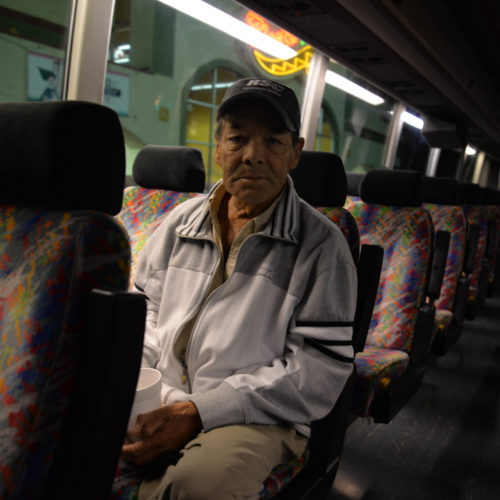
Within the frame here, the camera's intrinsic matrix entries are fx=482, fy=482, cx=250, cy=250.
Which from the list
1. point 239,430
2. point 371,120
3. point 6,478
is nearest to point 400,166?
point 371,120

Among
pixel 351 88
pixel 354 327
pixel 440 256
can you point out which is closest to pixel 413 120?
pixel 351 88

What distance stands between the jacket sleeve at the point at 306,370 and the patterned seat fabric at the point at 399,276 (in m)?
0.94

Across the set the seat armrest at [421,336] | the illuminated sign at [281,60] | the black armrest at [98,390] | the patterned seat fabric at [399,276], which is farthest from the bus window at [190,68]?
the black armrest at [98,390]

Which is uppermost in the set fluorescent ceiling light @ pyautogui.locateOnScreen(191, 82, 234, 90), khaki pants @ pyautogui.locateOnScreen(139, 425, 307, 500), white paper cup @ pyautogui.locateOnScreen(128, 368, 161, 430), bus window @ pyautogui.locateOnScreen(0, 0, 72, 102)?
fluorescent ceiling light @ pyautogui.locateOnScreen(191, 82, 234, 90)

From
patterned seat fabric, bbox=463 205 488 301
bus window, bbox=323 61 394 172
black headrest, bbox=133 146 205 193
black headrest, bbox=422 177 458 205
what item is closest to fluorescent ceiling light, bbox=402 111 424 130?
bus window, bbox=323 61 394 172

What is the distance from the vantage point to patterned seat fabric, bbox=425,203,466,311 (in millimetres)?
3328

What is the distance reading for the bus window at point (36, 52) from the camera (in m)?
2.38

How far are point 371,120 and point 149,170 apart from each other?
474 cm

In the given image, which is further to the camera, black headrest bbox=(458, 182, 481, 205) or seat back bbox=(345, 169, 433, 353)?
black headrest bbox=(458, 182, 481, 205)

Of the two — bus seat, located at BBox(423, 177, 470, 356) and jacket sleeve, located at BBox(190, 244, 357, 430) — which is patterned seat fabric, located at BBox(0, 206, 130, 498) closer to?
jacket sleeve, located at BBox(190, 244, 357, 430)

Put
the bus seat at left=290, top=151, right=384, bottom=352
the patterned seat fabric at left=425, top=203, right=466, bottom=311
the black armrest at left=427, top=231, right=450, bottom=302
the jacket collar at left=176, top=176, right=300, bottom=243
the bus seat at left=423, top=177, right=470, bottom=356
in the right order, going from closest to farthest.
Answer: the jacket collar at left=176, top=176, right=300, bottom=243
the bus seat at left=290, top=151, right=384, bottom=352
the black armrest at left=427, top=231, right=450, bottom=302
the bus seat at left=423, top=177, right=470, bottom=356
the patterned seat fabric at left=425, top=203, right=466, bottom=311

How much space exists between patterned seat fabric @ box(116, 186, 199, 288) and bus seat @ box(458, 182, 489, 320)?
2.99 meters

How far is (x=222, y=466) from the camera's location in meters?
1.02

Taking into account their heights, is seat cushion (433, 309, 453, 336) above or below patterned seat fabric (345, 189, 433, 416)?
below
